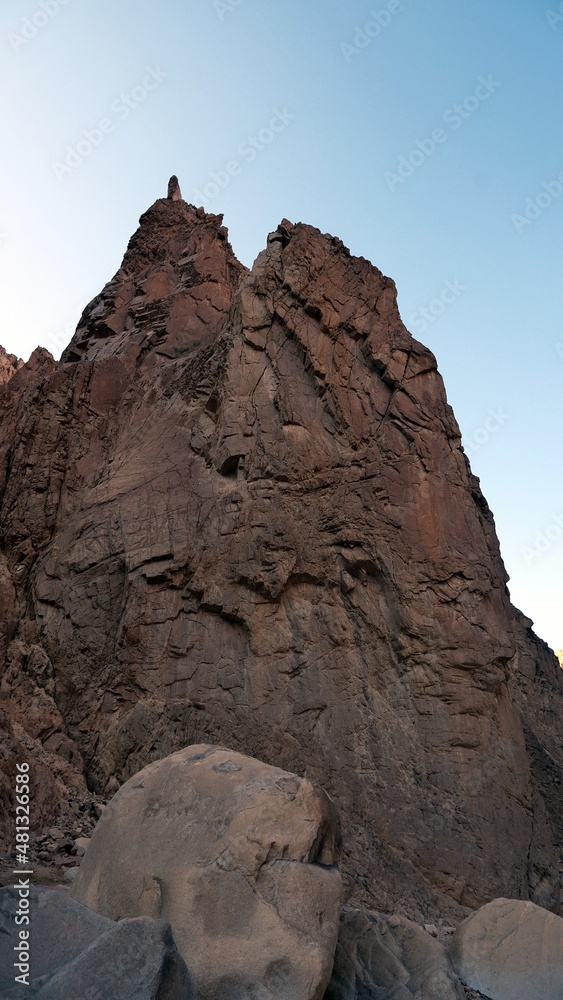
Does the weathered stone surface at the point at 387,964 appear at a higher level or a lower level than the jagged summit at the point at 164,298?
lower

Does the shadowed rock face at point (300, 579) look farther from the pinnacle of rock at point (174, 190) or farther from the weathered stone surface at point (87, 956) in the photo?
the pinnacle of rock at point (174, 190)

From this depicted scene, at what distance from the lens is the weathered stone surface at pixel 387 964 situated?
837 cm

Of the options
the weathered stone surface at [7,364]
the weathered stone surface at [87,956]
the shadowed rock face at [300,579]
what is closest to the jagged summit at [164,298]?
the shadowed rock face at [300,579]

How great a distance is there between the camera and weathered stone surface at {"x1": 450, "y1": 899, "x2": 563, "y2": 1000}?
10.3 meters

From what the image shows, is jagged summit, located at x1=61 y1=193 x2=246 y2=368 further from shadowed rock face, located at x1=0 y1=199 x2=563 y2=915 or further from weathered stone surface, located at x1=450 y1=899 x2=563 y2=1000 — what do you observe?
weathered stone surface, located at x1=450 y1=899 x2=563 y2=1000

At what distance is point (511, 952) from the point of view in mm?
10703

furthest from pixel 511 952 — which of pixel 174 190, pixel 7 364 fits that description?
pixel 7 364

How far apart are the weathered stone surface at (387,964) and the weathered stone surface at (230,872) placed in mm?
1287

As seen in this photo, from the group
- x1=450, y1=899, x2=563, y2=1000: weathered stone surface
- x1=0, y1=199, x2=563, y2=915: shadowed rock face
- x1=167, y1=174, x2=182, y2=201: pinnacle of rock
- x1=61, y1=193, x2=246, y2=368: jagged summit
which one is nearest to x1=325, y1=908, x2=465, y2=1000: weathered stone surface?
x1=450, y1=899, x2=563, y2=1000: weathered stone surface

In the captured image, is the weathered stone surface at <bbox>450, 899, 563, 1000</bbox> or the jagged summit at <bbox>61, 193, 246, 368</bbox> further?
the jagged summit at <bbox>61, 193, 246, 368</bbox>

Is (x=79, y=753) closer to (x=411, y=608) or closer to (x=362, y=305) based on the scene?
(x=411, y=608)

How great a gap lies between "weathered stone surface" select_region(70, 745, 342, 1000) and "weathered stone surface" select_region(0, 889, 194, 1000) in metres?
1.30

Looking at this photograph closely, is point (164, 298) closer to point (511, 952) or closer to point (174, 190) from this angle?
point (174, 190)

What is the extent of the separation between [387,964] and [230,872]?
285cm
